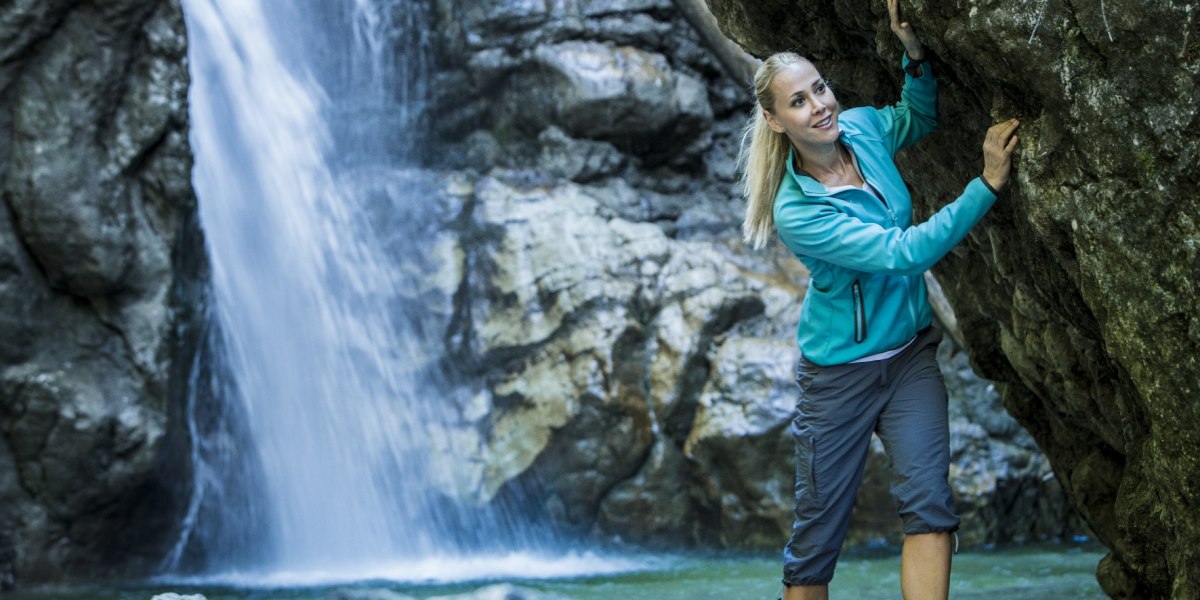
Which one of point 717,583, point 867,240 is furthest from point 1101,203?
point 717,583

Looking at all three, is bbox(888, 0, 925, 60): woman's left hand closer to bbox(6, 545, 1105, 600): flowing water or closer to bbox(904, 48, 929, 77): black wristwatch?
bbox(904, 48, 929, 77): black wristwatch

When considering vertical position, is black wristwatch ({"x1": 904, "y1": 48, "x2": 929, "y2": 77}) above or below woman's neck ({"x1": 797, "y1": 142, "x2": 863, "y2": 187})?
above

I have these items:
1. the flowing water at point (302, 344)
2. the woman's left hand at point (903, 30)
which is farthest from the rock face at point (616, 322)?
the woman's left hand at point (903, 30)

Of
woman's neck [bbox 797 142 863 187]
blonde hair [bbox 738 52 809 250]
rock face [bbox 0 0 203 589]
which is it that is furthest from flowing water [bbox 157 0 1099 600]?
woman's neck [bbox 797 142 863 187]

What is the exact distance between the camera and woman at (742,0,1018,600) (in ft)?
11.6

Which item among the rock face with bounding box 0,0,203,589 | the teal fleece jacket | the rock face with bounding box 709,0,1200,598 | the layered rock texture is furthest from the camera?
the layered rock texture

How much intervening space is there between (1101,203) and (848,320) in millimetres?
836

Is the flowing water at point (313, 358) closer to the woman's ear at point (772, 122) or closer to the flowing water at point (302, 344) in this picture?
the flowing water at point (302, 344)

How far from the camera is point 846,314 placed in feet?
12.1

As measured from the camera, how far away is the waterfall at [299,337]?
941 cm

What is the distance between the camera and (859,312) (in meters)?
3.66

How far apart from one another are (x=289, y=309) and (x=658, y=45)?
4.16 metres

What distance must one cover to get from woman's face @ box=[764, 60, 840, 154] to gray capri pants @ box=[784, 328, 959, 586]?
0.70 metres

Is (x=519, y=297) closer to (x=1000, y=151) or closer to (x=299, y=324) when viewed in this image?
(x=299, y=324)
